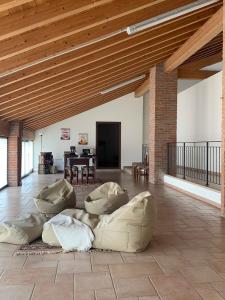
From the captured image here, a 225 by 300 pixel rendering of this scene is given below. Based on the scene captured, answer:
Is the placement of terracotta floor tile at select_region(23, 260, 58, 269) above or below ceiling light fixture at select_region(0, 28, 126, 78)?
below

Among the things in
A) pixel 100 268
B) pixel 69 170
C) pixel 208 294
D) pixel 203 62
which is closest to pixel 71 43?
pixel 100 268

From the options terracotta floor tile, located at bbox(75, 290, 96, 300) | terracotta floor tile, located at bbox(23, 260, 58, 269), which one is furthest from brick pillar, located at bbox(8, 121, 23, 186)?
terracotta floor tile, located at bbox(75, 290, 96, 300)

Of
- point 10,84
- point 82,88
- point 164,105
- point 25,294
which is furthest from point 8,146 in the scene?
point 25,294

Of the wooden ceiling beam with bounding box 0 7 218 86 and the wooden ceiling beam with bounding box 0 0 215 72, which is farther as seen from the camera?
the wooden ceiling beam with bounding box 0 7 218 86

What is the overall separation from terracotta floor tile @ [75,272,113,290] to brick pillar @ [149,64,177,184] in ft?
22.2

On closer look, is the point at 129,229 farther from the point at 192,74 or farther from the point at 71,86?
the point at 192,74

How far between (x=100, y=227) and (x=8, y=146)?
253 inches

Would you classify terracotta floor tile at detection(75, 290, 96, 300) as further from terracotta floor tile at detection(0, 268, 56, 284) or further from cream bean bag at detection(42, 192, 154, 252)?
cream bean bag at detection(42, 192, 154, 252)

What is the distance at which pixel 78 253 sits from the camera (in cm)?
346

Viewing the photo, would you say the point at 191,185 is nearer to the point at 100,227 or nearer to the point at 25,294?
the point at 100,227

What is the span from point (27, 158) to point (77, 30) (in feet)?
31.6

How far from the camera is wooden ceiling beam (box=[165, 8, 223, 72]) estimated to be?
617 cm

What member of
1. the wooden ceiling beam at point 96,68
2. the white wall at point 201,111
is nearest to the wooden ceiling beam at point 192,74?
the white wall at point 201,111

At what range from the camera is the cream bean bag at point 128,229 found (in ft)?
11.2
